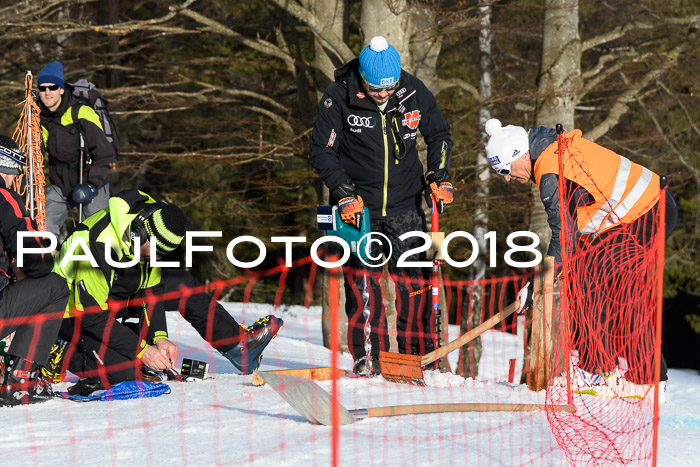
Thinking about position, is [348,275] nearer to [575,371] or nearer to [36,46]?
[575,371]

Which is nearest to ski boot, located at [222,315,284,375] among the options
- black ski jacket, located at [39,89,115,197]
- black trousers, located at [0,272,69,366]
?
black trousers, located at [0,272,69,366]

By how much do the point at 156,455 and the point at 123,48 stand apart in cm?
1167

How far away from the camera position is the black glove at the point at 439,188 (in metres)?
5.36

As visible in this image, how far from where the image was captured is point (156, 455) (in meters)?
3.54

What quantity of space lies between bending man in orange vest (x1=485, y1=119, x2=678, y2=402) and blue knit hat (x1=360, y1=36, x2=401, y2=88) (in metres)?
0.71

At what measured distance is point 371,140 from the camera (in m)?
5.36

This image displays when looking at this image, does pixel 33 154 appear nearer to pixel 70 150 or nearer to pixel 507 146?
pixel 70 150

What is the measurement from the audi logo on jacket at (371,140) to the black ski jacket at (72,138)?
2141 mm

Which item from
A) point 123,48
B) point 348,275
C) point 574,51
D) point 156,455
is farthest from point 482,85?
point 156,455

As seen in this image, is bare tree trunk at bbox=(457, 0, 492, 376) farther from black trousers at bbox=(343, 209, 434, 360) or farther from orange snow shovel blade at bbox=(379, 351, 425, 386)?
orange snow shovel blade at bbox=(379, 351, 425, 386)

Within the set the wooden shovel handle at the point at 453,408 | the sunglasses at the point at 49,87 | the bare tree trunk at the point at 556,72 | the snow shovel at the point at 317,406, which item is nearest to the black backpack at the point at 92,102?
the sunglasses at the point at 49,87

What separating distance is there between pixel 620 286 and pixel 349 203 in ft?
5.37

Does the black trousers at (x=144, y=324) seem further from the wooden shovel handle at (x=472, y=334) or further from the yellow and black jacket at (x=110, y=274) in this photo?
the wooden shovel handle at (x=472, y=334)

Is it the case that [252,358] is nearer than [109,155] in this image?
Yes
